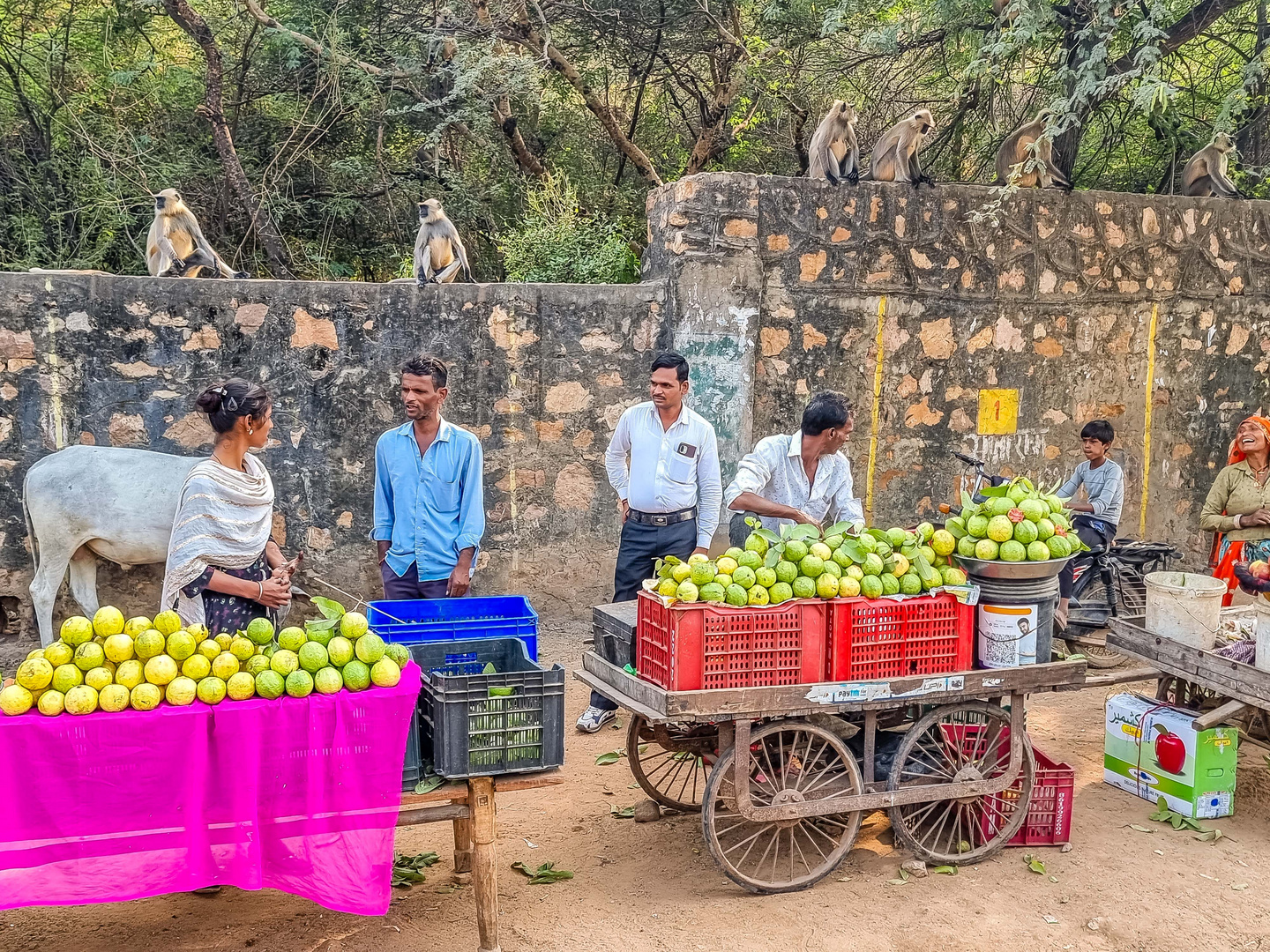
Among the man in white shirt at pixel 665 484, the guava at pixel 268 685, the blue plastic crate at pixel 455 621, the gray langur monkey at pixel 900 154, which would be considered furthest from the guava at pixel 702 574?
the gray langur monkey at pixel 900 154

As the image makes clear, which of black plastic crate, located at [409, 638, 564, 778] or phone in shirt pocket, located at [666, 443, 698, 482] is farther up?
phone in shirt pocket, located at [666, 443, 698, 482]

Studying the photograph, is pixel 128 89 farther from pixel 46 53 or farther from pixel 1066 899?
pixel 1066 899

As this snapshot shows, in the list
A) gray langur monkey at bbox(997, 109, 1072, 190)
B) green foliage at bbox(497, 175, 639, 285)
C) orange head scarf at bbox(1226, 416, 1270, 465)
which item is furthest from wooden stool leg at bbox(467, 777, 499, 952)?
gray langur monkey at bbox(997, 109, 1072, 190)

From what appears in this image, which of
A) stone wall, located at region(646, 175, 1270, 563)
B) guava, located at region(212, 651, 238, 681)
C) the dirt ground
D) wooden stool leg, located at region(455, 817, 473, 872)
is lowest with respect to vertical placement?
the dirt ground

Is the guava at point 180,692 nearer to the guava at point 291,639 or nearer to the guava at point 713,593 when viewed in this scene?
the guava at point 291,639

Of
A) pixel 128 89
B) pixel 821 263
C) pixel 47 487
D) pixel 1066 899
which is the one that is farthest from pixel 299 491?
pixel 128 89

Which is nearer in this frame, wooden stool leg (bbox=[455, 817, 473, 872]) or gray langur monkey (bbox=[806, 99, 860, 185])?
wooden stool leg (bbox=[455, 817, 473, 872])

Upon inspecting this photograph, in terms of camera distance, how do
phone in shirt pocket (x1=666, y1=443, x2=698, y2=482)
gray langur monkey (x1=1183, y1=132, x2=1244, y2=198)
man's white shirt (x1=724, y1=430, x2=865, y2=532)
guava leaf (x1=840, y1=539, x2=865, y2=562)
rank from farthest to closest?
1. gray langur monkey (x1=1183, y1=132, x2=1244, y2=198)
2. phone in shirt pocket (x1=666, y1=443, x2=698, y2=482)
3. man's white shirt (x1=724, y1=430, x2=865, y2=532)
4. guava leaf (x1=840, y1=539, x2=865, y2=562)

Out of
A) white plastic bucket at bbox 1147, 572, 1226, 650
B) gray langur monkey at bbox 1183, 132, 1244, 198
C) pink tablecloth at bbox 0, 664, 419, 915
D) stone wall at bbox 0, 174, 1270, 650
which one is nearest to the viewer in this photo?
pink tablecloth at bbox 0, 664, 419, 915

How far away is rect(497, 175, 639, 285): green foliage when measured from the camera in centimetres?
834

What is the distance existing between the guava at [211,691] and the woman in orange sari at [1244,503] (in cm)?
567

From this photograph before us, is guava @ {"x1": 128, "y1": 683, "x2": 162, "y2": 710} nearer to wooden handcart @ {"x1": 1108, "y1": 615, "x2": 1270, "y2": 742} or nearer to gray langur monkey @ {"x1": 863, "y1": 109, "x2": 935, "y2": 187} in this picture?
wooden handcart @ {"x1": 1108, "y1": 615, "x2": 1270, "y2": 742}

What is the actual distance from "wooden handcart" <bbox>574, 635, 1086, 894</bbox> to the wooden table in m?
0.56

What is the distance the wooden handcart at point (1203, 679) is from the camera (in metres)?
4.67
